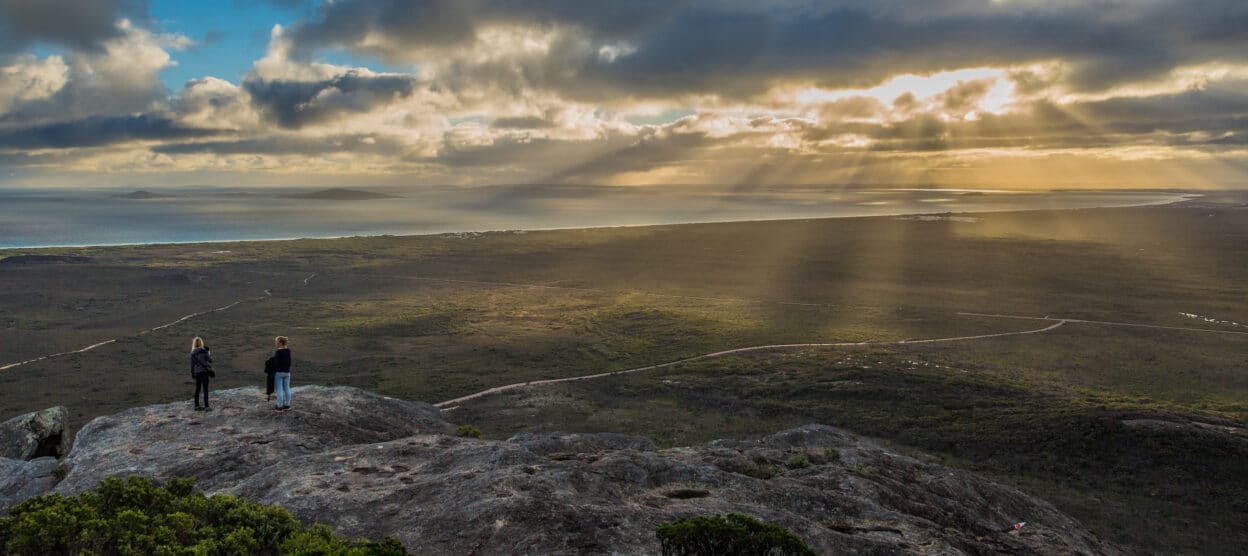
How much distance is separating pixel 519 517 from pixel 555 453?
8.24 metres

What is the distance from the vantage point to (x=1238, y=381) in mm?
47000

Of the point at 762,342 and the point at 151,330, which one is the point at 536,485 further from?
the point at 151,330

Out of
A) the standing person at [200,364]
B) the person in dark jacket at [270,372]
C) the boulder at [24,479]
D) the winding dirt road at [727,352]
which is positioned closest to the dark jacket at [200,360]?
the standing person at [200,364]

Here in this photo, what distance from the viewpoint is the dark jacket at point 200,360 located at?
2452 cm

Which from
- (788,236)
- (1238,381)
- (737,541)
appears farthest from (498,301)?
(788,236)

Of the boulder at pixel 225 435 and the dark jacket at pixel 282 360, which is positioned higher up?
the dark jacket at pixel 282 360

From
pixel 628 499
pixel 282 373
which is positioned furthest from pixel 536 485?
pixel 282 373

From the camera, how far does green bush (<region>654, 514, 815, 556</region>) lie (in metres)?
12.5

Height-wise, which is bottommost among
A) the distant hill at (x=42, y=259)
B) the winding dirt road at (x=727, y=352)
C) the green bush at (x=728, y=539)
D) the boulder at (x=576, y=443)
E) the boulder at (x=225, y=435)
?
the winding dirt road at (x=727, y=352)

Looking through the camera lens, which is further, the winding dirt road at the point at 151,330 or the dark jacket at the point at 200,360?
the winding dirt road at the point at 151,330

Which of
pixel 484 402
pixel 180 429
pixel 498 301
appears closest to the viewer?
pixel 180 429

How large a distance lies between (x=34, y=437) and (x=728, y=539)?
91.1ft

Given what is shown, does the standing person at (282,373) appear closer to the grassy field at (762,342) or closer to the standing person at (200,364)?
the standing person at (200,364)

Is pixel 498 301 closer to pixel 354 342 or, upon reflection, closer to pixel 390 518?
pixel 354 342
